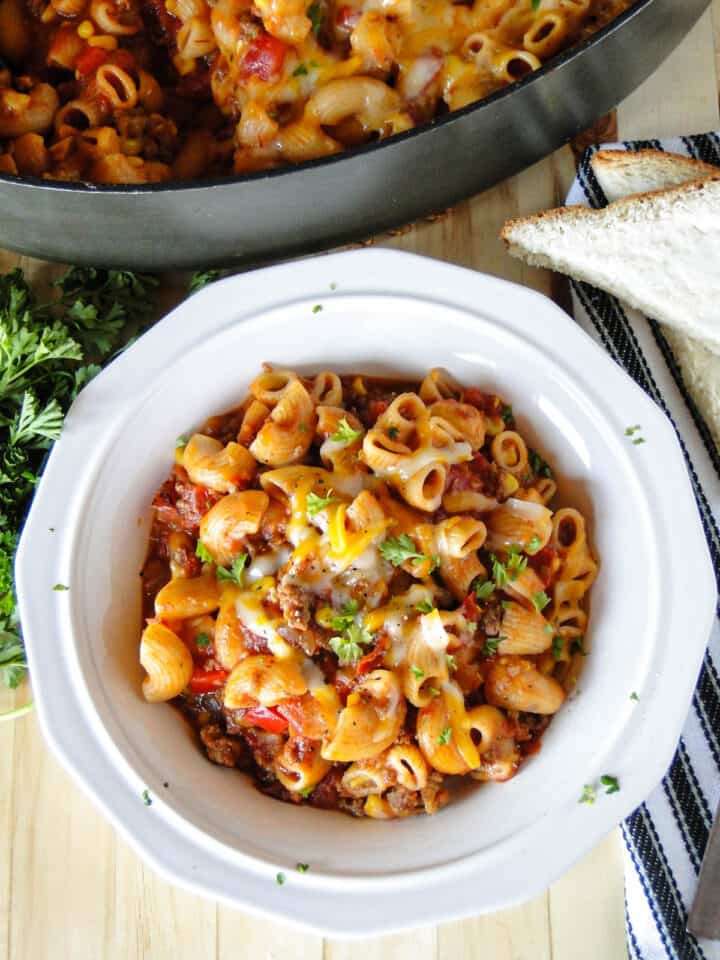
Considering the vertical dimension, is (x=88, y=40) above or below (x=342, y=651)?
above

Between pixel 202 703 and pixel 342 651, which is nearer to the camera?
pixel 342 651

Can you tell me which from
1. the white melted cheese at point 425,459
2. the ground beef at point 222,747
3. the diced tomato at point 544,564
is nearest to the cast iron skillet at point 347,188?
the white melted cheese at point 425,459

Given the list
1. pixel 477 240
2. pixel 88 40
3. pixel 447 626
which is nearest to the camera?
pixel 447 626

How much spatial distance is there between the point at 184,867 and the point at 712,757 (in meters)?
1.31

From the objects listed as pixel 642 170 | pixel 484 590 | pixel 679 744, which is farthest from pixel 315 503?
pixel 642 170

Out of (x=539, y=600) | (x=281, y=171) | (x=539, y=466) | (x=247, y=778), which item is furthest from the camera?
(x=539, y=466)

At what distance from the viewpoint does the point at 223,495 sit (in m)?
2.50

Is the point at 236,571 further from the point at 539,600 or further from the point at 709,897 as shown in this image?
the point at 709,897

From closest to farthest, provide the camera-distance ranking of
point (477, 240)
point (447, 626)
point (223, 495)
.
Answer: point (447, 626) → point (223, 495) → point (477, 240)

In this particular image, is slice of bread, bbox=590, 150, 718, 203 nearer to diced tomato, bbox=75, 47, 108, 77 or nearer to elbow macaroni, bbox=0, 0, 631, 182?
elbow macaroni, bbox=0, 0, 631, 182

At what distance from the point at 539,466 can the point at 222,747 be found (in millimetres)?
1005

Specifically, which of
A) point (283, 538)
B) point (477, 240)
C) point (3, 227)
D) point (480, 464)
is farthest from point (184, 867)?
point (477, 240)

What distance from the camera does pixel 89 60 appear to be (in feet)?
8.79

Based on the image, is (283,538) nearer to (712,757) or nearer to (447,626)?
(447,626)
